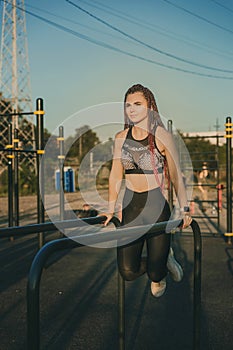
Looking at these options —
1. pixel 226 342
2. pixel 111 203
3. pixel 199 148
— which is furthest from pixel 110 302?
pixel 199 148

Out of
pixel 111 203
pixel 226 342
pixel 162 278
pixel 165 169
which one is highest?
pixel 165 169

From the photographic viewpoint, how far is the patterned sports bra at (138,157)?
329 centimetres

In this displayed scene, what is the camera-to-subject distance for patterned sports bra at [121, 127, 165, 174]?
3289 millimetres

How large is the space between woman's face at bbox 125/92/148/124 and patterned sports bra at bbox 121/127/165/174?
0.14 metres

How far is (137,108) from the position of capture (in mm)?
3346

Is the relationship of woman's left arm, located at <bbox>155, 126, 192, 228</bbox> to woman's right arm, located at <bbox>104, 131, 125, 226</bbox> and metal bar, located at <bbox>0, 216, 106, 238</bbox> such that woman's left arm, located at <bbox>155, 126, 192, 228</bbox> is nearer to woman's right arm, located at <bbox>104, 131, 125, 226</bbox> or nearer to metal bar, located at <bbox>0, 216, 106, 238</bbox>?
woman's right arm, located at <bbox>104, 131, 125, 226</bbox>

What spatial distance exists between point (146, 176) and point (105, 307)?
1776 millimetres

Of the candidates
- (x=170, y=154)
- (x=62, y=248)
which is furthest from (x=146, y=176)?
(x=62, y=248)

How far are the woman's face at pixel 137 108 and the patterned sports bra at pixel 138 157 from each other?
142 mm

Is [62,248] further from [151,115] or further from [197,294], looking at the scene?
[151,115]

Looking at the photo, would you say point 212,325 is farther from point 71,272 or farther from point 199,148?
point 199,148

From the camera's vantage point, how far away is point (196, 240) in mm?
3020

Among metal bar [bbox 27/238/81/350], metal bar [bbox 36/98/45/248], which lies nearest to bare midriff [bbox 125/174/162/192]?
metal bar [bbox 27/238/81/350]

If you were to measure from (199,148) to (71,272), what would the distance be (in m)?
18.5
